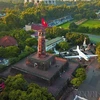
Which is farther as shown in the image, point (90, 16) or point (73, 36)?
point (90, 16)

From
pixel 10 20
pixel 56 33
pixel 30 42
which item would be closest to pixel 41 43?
pixel 30 42

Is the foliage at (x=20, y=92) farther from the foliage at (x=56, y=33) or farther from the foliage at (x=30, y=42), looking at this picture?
the foliage at (x=56, y=33)

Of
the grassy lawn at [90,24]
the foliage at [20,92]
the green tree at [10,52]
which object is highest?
the grassy lawn at [90,24]

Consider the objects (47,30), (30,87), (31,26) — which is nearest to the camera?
(30,87)

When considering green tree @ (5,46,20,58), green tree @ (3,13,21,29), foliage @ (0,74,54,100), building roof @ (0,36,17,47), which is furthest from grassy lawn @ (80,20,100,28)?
foliage @ (0,74,54,100)

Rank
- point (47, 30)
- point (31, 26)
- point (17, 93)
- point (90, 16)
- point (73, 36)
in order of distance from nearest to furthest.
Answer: point (17, 93) → point (73, 36) → point (47, 30) → point (31, 26) → point (90, 16)

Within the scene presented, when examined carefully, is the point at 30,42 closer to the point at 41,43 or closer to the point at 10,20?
the point at 41,43

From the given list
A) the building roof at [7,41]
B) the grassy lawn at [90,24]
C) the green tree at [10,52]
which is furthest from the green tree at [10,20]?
the grassy lawn at [90,24]

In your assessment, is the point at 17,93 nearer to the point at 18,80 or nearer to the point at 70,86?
the point at 18,80

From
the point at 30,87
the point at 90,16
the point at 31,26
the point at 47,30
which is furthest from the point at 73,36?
the point at 90,16
